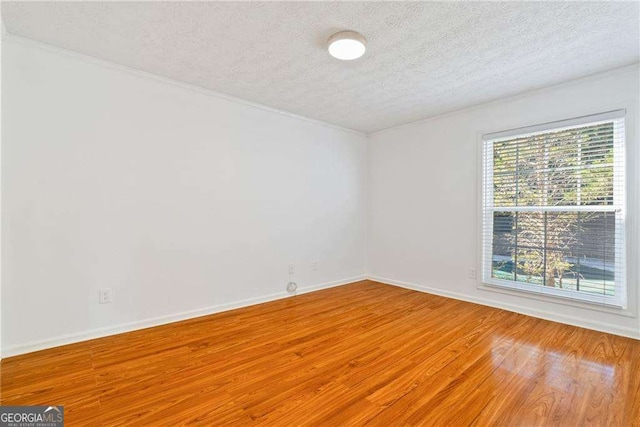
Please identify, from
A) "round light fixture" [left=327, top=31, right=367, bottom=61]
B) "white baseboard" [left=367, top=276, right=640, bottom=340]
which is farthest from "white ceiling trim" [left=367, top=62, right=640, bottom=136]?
"white baseboard" [left=367, top=276, right=640, bottom=340]

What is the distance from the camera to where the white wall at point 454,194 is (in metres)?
2.71

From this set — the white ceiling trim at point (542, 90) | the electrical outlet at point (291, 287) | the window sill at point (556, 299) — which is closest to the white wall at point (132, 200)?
the electrical outlet at point (291, 287)

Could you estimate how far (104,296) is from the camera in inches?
103

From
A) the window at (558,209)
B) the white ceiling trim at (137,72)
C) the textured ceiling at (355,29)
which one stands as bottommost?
the window at (558,209)

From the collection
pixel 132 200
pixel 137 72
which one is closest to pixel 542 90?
pixel 137 72

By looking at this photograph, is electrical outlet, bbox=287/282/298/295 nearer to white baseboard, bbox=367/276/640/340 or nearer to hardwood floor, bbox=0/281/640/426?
hardwood floor, bbox=0/281/640/426

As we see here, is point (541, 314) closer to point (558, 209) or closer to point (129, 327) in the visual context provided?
point (558, 209)

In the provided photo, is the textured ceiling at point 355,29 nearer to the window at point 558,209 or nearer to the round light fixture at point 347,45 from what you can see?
the round light fixture at point 347,45

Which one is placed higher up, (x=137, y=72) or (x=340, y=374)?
(x=137, y=72)

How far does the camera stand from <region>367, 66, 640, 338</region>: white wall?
8.89 feet

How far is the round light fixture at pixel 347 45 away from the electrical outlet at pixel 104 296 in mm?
2835

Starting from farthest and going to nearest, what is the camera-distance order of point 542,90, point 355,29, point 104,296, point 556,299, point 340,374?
point 542,90
point 556,299
point 104,296
point 355,29
point 340,374

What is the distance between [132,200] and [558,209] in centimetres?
427

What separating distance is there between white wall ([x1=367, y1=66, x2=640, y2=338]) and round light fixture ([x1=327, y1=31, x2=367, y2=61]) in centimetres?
214
